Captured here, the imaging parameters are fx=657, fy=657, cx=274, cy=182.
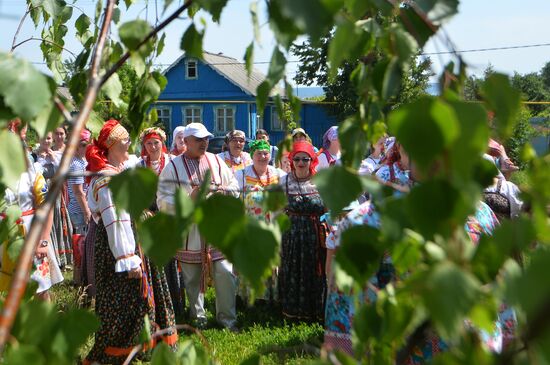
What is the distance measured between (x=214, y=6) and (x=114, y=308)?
365cm

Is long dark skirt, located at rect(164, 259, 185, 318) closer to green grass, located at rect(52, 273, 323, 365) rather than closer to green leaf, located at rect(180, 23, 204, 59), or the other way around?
green grass, located at rect(52, 273, 323, 365)

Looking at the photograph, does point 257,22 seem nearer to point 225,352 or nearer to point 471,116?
point 471,116

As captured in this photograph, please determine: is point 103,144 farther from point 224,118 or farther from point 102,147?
point 224,118

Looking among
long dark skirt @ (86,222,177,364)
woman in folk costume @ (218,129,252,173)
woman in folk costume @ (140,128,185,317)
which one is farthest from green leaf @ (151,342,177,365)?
woman in folk costume @ (218,129,252,173)

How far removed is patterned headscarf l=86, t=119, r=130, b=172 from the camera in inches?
163

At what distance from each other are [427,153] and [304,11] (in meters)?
0.24

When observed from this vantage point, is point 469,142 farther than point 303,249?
No

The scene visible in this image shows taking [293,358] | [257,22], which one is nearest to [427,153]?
[257,22]

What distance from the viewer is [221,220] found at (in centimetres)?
79

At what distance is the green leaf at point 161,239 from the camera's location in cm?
83

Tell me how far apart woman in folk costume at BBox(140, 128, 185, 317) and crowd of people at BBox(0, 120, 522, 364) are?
0.04 feet

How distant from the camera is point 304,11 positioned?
712mm

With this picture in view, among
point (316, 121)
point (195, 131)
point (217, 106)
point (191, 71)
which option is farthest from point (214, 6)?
point (191, 71)

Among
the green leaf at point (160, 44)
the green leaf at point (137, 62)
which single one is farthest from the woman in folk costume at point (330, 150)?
the green leaf at point (137, 62)
